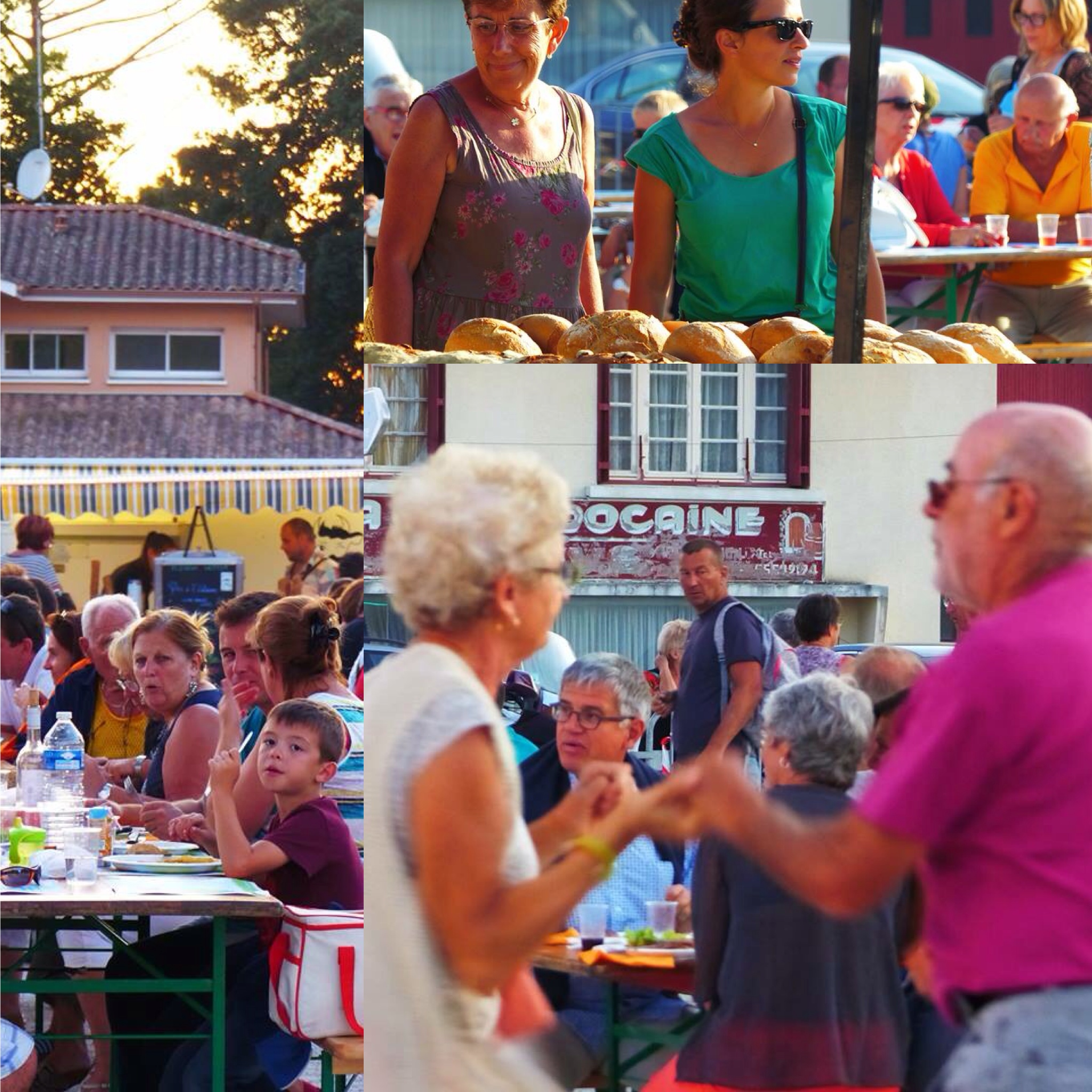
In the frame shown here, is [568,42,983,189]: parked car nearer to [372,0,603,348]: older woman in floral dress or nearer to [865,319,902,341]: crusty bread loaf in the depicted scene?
[372,0,603,348]: older woman in floral dress

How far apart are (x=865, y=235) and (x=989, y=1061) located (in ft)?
6.29

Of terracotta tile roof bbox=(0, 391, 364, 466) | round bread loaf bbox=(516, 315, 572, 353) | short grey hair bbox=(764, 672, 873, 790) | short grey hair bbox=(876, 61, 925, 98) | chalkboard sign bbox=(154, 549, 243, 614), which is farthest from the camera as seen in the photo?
chalkboard sign bbox=(154, 549, 243, 614)

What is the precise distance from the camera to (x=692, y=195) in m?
3.60

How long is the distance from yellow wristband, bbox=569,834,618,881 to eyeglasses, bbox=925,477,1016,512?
0.54m

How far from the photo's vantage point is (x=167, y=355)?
498cm

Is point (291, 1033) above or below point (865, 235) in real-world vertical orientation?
below

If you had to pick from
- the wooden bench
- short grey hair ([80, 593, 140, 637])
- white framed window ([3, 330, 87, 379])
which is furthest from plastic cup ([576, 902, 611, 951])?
short grey hair ([80, 593, 140, 637])

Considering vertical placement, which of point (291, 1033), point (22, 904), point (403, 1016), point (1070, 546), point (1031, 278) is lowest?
point (291, 1033)

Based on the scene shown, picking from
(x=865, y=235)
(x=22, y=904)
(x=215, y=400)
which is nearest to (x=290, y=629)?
(x=215, y=400)

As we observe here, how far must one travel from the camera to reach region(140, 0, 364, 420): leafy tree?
4293 millimetres

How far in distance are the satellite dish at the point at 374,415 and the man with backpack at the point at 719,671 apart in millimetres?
619

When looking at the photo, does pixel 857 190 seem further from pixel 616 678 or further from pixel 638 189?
pixel 616 678

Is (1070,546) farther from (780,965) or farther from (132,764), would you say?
(132,764)

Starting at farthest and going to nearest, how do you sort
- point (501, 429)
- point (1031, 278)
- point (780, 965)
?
point (1031, 278), point (501, 429), point (780, 965)
